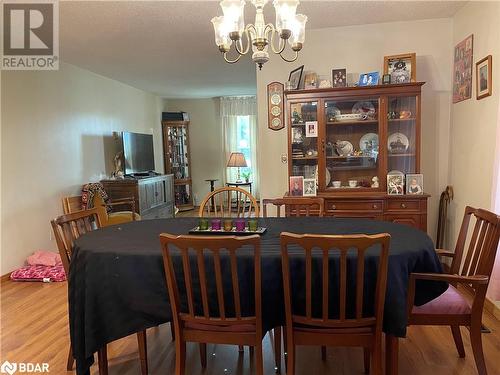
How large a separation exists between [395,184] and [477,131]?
762 mm

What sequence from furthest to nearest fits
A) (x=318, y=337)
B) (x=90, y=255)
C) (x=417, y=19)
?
(x=417, y=19) < (x=90, y=255) < (x=318, y=337)

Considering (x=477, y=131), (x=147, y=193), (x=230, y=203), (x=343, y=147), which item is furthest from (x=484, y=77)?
(x=147, y=193)

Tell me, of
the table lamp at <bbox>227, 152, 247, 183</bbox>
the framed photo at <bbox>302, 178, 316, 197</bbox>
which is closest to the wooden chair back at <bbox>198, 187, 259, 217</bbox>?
the framed photo at <bbox>302, 178, 316, 197</bbox>

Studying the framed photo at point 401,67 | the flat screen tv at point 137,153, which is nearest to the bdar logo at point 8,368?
the framed photo at point 401,67

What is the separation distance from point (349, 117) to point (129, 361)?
2.70 meters

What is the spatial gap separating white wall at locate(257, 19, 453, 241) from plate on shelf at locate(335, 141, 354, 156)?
688 millimetres

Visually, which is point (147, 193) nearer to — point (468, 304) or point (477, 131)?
point (477, 131)

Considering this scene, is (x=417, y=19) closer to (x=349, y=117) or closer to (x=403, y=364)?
(x=349, y=117)

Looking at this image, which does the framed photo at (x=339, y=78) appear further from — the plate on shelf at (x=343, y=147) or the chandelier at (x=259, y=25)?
the chandelier at (x=259, y=25)

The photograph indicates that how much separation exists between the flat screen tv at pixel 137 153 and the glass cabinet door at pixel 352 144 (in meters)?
3.42

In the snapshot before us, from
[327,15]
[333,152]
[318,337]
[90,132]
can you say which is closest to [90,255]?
[318,337]

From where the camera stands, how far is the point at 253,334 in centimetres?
166

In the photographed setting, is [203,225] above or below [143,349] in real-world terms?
above

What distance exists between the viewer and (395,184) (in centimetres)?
341
